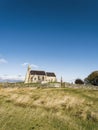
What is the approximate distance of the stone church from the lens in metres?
99.7

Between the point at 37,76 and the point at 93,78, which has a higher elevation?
the point at 37,76

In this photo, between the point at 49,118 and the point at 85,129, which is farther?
the point at 49,118

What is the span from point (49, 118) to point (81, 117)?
2551 mm

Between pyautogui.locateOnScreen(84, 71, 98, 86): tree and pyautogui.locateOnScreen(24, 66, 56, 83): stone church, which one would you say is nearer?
pyautogui.locateOnScreen(84, 71, 98, 86): tree

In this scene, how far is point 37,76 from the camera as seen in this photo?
102125 millimetres

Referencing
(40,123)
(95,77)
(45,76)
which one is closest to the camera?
(40,123)

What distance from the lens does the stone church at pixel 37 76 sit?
99688 mm

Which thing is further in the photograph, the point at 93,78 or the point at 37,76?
the point at 37,76

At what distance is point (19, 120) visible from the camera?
10172 mm

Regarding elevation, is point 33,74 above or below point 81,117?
above

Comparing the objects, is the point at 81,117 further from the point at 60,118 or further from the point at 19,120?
the point at 19,120

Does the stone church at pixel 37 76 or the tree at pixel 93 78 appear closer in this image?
the tree at pixel 93 78

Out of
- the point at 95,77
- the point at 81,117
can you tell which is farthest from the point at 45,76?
the point at 81,117

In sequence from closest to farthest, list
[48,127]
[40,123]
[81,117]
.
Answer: [48,127] → [40,123] → [81,117]
